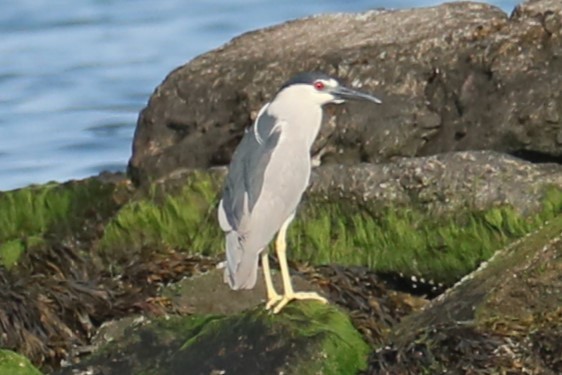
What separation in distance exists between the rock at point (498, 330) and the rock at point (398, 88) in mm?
1924

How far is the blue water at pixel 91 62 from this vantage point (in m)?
13.4

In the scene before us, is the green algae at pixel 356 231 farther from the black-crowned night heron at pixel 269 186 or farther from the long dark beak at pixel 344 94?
the black-crowned night heron at pixel 269 186

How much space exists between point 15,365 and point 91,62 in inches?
402

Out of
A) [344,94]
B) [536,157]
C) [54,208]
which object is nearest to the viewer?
[344,94]

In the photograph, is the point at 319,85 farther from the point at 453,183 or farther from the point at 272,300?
the point at 272,300

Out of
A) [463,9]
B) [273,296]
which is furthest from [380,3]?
[273,296]

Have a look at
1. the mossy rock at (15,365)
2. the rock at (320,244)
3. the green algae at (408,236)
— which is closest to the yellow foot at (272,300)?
the rock at (320,244)

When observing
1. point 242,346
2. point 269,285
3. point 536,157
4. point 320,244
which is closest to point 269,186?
point 269,285

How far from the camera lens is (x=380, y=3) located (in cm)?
1678

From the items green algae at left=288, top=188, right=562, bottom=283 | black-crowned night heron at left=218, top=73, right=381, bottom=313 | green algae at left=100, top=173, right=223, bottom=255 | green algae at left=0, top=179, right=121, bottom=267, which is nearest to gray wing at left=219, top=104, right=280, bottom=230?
black-crowned night heron at left=218, top=73, right=381, bottom=313

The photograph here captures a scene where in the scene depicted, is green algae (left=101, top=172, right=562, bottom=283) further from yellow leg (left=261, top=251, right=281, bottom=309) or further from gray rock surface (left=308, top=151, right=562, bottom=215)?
yellow leg (left=261, top=251, right=281, bottom=309)

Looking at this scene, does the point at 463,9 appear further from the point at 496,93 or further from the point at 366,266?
the point at 366,266

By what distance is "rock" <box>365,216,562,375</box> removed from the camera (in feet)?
19.0

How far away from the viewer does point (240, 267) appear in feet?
20.9
